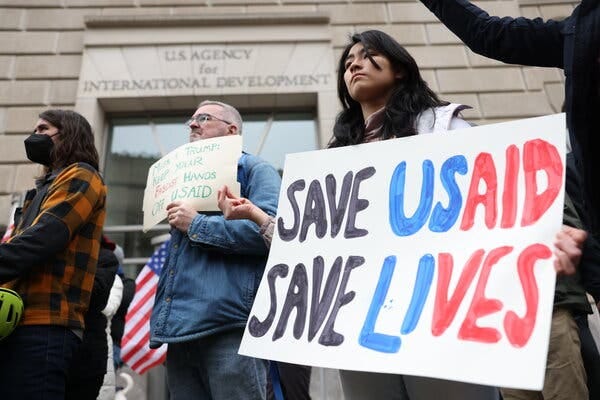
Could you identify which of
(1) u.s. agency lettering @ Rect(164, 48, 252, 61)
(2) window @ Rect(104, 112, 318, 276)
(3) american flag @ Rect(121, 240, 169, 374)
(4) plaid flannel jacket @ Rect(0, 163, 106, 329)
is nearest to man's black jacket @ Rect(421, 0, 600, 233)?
(4) plaid flannel jacket @ Rect(0, 163, 106, 329)

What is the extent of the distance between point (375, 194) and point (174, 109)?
5.98 meters

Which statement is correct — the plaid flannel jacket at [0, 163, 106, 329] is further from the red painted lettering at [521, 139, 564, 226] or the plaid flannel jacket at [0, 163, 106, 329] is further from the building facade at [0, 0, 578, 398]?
the building facade at [0, 0, 578, 398]

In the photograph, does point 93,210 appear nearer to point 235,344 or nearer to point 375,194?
point 235,344

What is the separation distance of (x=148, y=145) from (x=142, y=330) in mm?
3134

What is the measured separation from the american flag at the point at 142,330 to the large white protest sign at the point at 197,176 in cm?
229

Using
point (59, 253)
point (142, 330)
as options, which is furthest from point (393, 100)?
point (142, 330)

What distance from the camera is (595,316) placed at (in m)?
2.83

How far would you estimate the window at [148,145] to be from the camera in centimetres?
659

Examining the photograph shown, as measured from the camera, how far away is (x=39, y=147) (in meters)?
2.31

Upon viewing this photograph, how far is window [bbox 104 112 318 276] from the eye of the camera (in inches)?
259

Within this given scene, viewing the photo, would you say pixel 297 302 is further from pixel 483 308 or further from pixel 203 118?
pixel 203 118

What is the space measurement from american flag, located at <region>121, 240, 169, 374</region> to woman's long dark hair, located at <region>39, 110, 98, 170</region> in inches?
85.6

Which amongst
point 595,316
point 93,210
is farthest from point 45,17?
point 595,316

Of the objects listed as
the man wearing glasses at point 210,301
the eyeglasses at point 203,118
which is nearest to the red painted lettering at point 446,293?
the man wearing glasses at point 210,301
